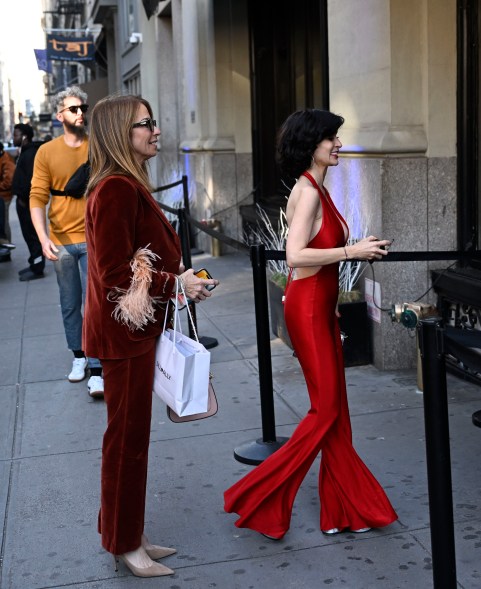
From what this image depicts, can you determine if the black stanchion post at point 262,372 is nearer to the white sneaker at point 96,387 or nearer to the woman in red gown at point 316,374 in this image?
the woman in red gown at point 316,374

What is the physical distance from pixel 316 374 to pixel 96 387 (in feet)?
9.33

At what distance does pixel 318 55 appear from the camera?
35.3 ft

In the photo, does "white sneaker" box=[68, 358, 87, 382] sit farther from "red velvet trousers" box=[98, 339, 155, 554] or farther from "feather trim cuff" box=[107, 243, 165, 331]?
"feather trim cuff" box=[107, 243, 165, 331]

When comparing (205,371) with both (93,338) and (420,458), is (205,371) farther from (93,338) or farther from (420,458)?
(420,458)

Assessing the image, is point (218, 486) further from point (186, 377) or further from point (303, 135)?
point (303, 135)

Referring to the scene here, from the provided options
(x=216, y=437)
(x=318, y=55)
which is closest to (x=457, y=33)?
(x=216, y=437)

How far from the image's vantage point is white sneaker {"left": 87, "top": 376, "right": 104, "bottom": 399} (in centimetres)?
650

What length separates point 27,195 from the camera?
1182 centimetres

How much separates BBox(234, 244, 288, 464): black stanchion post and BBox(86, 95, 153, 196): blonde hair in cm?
128

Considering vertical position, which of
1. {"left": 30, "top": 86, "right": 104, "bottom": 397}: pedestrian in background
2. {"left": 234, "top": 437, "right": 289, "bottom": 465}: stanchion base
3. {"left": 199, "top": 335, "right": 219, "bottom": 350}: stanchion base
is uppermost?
{"left": 30, "top": 86, "right": 104, "bottom": 397}: pedestrian in background

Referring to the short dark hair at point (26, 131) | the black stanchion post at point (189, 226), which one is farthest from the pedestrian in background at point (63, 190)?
the black stanchion post at point (189, 226)

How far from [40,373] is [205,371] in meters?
4.22

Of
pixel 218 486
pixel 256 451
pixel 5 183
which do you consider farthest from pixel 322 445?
pixel 5 183

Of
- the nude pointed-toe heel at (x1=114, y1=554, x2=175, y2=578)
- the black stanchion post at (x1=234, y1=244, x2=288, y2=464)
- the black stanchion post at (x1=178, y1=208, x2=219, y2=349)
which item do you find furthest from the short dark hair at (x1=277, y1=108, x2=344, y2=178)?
the black stanchion post at (x1=178, y1=208, x2=219, y2=349)
